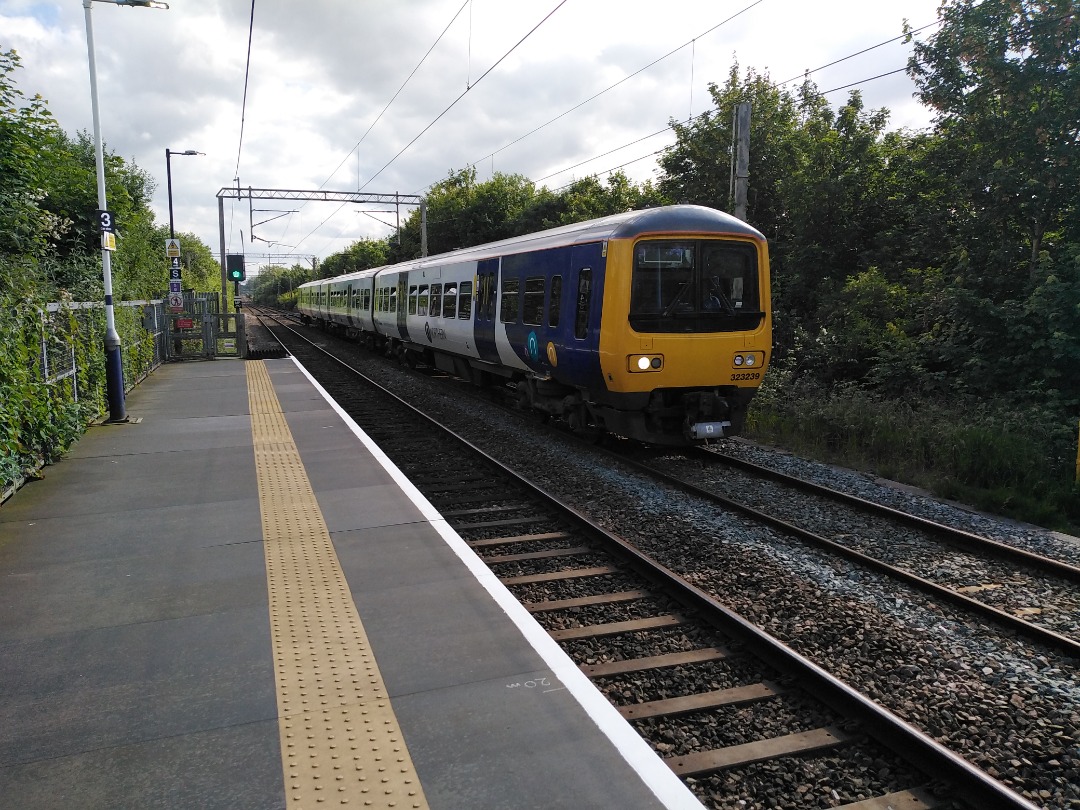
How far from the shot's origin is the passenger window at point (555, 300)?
33.0ft

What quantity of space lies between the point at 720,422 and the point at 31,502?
7.33 metres

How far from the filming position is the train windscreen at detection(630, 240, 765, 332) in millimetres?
8867

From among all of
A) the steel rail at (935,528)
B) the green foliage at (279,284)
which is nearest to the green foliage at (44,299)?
the steel rail at (935,528)

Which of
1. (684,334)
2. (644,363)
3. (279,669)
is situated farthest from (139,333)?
(279,669)

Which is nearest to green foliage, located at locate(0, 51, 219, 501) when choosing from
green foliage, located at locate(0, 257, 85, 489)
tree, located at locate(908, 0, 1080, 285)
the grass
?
green foliage, located at locate(0, 257, 85, 489)

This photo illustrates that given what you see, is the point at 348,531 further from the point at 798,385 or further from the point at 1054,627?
the point at 798,385

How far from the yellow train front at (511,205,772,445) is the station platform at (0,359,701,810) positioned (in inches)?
133

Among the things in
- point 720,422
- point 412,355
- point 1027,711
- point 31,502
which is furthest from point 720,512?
point 412,355

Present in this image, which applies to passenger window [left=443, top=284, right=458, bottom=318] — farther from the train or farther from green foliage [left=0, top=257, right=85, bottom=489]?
green foliage [left=0, top=257, right=85, bottom=489]

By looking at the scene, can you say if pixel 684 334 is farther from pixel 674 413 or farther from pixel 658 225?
pixel 658 225

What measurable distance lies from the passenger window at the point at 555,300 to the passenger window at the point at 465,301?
3.93m

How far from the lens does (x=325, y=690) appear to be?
349cm

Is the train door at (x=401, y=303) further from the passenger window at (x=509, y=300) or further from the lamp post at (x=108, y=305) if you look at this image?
the lamp post at (x=108, y=305)

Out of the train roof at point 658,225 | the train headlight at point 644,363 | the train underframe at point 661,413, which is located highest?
the train roof at point 658,225
